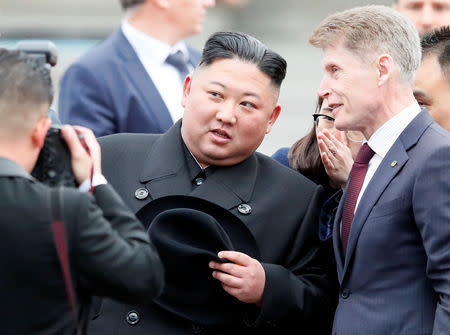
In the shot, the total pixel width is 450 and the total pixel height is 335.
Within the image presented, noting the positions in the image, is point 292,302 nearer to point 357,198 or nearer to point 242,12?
point 357,198

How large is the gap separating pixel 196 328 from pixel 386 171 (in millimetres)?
837

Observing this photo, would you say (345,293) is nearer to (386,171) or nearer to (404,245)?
(404,245)

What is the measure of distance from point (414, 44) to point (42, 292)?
1.59m

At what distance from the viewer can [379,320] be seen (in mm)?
3182

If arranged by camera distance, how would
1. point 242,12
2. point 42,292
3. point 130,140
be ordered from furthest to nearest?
1. point 242,12
2. point 130,140
3. point 42,292

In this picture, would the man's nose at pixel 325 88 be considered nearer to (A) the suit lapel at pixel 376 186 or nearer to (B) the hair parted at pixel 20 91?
(A) the suit lapel at pixel 376 186

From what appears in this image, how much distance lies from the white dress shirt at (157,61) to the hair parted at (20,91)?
2177 mm

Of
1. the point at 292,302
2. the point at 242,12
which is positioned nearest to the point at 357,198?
the point at 292,302

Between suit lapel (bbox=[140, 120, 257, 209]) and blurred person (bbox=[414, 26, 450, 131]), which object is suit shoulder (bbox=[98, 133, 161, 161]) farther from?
blurred person (bbox=[414, 26, 450, 131])

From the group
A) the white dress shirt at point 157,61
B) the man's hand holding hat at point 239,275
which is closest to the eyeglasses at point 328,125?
the man's hand holding hat at point 239,275

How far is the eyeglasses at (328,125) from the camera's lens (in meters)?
3.96

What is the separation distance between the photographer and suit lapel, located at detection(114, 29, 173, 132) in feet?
6.31

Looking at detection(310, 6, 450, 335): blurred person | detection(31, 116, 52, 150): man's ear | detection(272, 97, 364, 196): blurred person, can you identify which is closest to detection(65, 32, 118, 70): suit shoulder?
detection(272, 97, 364, 196): blurred person

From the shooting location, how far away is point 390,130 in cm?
339
